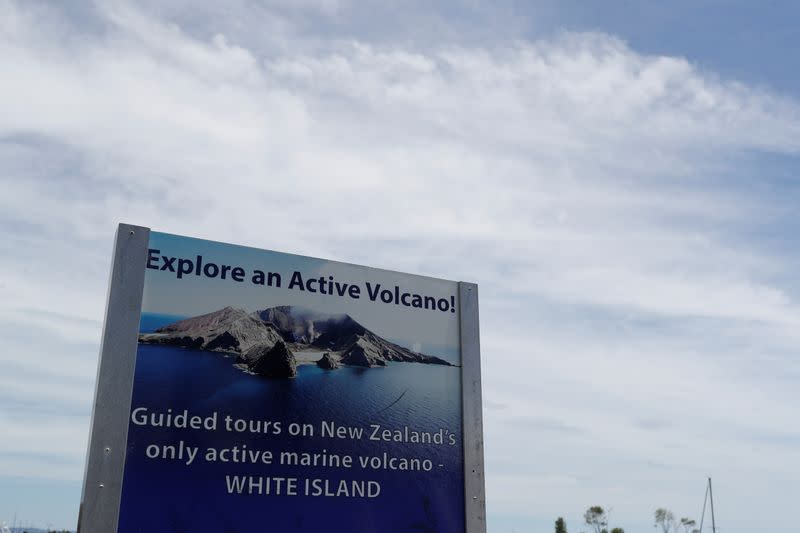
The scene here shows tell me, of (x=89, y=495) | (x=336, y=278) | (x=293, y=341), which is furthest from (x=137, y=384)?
(x=336, y=278)

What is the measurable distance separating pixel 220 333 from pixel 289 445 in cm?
109

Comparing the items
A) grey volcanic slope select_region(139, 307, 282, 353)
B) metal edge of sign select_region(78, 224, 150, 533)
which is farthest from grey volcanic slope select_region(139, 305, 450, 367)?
metal edge of sign select_region(78, 224, 150, 533)

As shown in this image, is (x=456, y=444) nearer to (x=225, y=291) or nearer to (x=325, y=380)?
(x=325, y=380)

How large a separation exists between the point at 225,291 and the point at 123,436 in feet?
4.77

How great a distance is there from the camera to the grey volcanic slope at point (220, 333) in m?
6.77

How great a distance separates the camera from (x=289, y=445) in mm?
6938

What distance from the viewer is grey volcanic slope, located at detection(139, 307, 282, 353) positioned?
6.77 m

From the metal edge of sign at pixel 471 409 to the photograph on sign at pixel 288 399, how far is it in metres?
0.08

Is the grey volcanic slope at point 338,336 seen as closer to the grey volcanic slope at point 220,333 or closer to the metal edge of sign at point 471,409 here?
the grey volcanic slope at point 220,333

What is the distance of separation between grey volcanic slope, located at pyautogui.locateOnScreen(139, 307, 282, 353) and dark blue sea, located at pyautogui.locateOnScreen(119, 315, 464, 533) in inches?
3.2

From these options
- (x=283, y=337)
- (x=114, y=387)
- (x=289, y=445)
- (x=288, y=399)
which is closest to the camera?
(x=114, y=387)

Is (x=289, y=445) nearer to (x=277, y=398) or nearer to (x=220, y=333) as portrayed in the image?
(x=277, y=398)

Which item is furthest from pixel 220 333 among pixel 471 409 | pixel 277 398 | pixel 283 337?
pixel 471 409

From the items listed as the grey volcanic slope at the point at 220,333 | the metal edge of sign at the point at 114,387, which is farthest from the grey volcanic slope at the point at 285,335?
the metal edge of sign at the point at 114,387
